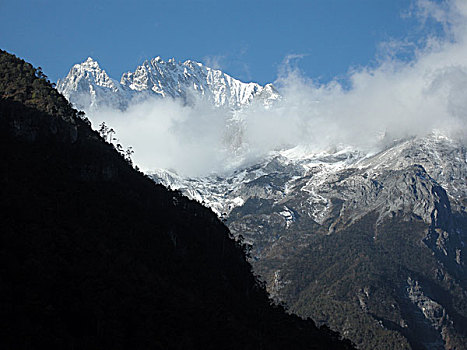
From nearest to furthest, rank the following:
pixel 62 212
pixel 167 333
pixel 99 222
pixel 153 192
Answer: pixel 167 333
pixel 62 212
pixel 99 222
pixel 153 192

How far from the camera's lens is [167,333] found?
4289 inches

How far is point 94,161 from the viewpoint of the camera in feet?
552

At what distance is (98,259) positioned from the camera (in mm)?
121500

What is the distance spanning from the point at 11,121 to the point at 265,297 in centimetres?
9360

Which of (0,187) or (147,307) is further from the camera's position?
(0,187)

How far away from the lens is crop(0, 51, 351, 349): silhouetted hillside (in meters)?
98.5

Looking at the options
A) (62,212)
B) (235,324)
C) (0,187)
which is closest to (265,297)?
(235,324)

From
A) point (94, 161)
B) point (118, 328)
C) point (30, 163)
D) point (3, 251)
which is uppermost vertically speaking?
point (94, 161)

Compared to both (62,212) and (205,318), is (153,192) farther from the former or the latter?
(205,318)

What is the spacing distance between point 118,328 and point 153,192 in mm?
94018

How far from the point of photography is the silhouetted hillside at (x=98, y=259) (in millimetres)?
98500

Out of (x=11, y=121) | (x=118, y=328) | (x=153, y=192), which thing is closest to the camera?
(x=118, y=328)

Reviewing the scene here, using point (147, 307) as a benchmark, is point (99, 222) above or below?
above

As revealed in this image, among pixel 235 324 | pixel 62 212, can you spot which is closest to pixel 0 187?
pixel 62 212
